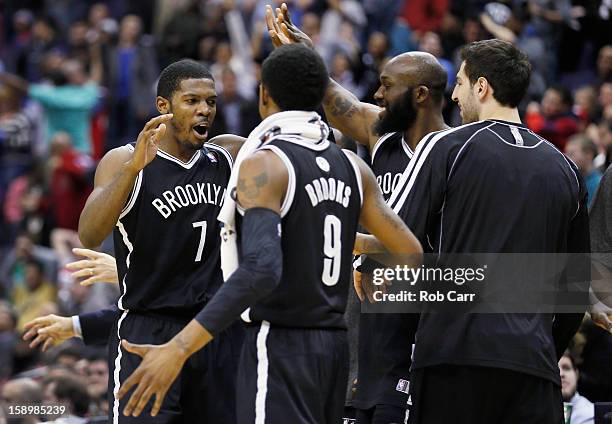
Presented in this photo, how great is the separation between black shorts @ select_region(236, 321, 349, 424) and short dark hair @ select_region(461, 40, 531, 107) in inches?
67.6

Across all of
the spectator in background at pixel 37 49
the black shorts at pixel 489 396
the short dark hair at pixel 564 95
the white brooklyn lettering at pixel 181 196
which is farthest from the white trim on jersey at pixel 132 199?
the spectator in background at pixel 37 49

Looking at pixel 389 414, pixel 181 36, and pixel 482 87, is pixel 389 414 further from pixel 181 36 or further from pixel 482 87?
pixel 181 36

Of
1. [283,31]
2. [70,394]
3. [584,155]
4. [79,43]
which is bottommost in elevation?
[70,394]

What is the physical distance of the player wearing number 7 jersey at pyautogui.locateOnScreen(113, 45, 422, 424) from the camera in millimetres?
5121

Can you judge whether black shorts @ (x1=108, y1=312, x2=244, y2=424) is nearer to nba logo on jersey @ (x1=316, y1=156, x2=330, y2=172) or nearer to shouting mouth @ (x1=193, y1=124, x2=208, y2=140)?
shouting mouth @ (x1=193, y1=124, x2=208, y2=140)

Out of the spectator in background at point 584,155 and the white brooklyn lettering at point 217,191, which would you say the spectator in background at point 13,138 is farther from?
the white brooklyn lettering at point 217,191

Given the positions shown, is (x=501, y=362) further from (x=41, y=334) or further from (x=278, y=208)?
(x=41, y=334)

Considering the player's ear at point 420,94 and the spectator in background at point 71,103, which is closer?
the player's ear at point 420,94

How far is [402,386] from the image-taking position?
21.2 feet

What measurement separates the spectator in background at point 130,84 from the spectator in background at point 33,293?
3.28 metres

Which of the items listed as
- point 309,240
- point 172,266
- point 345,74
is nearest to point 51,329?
point 172,266

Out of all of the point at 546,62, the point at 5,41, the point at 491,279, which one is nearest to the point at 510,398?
the point at 491,279

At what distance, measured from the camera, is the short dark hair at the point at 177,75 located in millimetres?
6648

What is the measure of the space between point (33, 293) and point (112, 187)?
368 inches
